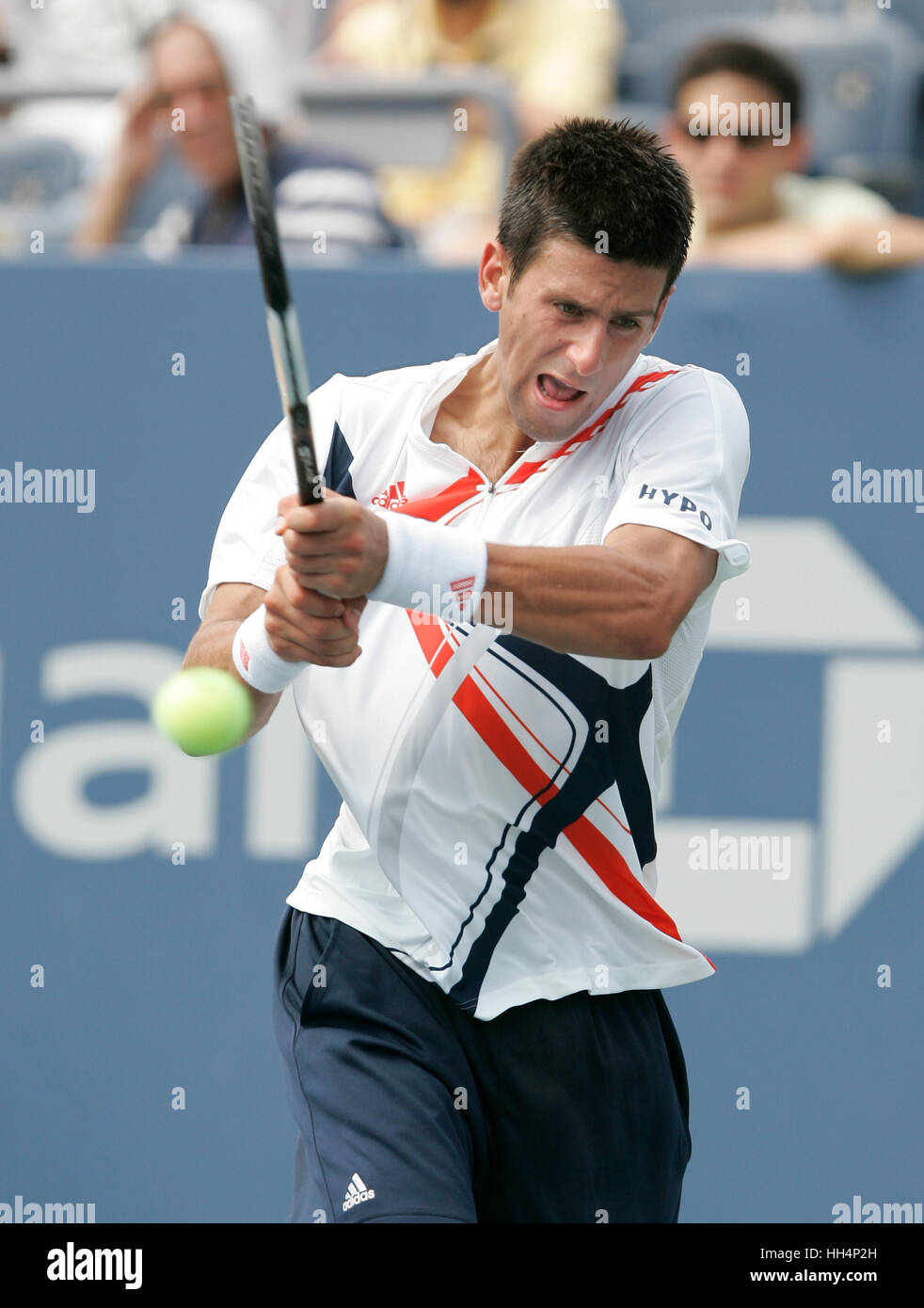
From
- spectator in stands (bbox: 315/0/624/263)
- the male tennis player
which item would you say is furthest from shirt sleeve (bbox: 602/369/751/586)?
spectator in stands (bbox: 315/0/624/263)

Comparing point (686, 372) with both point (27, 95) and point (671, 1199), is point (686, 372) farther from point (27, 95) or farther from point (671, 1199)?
point (27, 95)

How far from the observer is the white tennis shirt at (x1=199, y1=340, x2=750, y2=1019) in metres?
2.36

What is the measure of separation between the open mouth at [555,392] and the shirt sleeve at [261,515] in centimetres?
36

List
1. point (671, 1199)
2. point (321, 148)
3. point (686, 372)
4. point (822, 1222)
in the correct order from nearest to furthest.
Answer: point (686, 372) < point (671, 1199) < point (822, 1222) < point (321, 148)

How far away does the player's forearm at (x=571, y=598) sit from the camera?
202 cm

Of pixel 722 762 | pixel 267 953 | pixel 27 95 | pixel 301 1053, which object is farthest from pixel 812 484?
pixel 27 95

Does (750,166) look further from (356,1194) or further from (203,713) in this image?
(356,1194)

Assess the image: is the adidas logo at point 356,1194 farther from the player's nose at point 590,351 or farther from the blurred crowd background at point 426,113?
the blurred crowd background at point 426,113

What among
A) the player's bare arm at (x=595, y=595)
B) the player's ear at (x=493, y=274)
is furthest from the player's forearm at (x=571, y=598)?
the player's ear at (x=493, y=274)

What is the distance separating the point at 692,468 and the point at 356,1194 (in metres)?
1.10

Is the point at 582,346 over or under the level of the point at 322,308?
under

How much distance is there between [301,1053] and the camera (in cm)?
244

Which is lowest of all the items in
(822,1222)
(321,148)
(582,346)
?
(822,1222)
